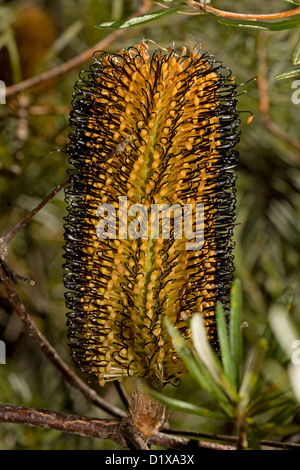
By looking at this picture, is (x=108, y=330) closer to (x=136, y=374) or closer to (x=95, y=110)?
(x=136, y=374)

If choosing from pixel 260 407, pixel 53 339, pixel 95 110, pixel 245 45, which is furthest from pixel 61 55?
pixel 260 407

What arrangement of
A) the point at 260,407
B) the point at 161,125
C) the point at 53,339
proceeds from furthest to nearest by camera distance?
the point at 53,339
the point at 161,125
the point at 260,407

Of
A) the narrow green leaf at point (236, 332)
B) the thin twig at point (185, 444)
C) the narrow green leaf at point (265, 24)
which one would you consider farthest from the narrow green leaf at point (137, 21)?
the thin twig at point (185, 444)

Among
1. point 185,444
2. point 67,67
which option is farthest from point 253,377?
point 67,67

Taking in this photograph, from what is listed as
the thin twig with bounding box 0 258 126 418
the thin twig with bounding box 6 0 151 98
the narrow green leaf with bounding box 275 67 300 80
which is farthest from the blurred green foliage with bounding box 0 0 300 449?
the narrow green leaf with bounding box 275 67 300 80

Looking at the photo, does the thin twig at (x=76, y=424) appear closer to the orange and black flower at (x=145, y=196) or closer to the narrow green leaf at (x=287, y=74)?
the orange and black flower at (x=145, y=196)

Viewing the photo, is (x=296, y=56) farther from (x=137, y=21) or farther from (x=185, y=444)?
(x=185, y=444)
